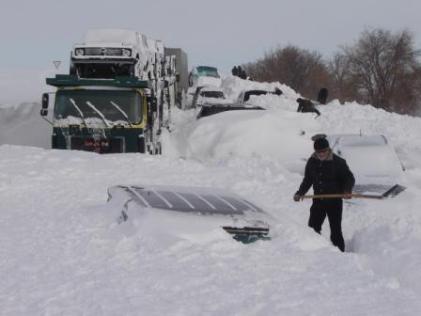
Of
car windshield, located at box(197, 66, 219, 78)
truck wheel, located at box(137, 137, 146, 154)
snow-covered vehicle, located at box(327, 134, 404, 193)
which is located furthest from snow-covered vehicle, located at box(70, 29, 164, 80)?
car windshield, located at box(197, 66, 219, 78)

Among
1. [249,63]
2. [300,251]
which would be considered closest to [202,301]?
[300,251]

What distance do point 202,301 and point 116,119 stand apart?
10.7 meters

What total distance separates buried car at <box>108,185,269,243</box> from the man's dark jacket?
1319mm

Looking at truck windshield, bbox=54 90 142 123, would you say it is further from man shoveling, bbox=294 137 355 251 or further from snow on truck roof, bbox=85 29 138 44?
man shoveling, bbox=294 137 355 251

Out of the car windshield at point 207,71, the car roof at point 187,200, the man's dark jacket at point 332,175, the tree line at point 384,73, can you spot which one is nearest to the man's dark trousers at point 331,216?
the man's dark jacket at point 332,175

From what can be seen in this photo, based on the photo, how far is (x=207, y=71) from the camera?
175 feet

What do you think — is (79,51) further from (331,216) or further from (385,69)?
(385,69)

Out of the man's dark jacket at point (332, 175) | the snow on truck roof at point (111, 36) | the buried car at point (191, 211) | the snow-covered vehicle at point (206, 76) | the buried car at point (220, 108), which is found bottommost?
the buried car at point (191, 211)

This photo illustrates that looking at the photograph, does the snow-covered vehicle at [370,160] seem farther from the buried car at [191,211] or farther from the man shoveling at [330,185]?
the buried car at [191,211]

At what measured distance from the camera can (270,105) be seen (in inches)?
1093

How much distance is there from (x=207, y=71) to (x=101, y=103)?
38.7 meters

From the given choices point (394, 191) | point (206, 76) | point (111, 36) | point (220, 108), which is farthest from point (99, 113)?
point (206, 76)

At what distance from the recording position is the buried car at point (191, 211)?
6543 mm

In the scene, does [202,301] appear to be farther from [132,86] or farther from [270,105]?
[270,105]
